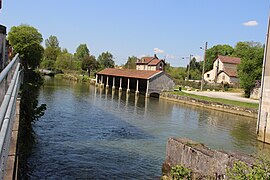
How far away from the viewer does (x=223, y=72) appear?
68875 millimetres

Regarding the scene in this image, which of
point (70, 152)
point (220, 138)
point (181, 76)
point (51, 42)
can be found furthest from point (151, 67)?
point (51, 42)

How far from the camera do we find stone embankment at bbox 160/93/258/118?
3030 centimetres

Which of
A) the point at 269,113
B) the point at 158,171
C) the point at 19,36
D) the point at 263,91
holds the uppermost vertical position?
the point at 19,36

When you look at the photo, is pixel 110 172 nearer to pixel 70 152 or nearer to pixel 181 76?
pixel 70 152

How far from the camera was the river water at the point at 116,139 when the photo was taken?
1162 centimetres

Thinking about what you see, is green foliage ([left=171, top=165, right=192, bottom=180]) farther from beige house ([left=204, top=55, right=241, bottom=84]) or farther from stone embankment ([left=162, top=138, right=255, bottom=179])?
beige house ([left=204, top=55, right=241, bottom=84])

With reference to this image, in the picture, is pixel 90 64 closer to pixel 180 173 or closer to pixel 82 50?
pixel 82 50

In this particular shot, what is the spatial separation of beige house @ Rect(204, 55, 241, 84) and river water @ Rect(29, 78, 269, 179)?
130 ft

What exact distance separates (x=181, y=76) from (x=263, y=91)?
206 feet

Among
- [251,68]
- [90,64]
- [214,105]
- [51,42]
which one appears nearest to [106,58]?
[90,64]

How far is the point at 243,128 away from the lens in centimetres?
2386

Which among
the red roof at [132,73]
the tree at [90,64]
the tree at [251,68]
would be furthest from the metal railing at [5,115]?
the tree at [90,64]

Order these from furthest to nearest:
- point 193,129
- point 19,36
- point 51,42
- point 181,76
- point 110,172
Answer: point 51,42, point 181,76, point 19,36, point 193,129, point 110,172

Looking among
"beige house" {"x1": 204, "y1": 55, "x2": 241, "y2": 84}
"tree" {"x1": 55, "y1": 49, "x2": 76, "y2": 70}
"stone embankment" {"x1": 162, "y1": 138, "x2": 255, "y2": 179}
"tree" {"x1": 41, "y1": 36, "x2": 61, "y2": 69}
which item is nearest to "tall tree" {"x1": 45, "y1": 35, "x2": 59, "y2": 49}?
"tree" {"x1": 41, "y1": 36, "x2": 61, "y2": 69}
